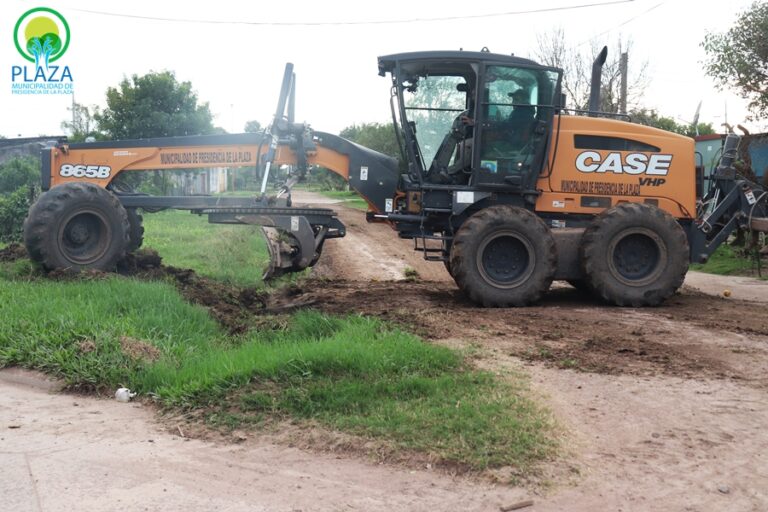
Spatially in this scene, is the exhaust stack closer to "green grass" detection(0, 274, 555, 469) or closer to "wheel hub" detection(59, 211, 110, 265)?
"green grass" detection(0, 274, 555, 469)

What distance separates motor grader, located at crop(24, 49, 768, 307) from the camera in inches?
403

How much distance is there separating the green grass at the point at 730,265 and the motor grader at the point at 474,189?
558 cm

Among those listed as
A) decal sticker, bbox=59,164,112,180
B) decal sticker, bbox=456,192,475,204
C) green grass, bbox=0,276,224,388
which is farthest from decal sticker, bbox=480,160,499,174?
decal sticker, bbox=59,164,112,180

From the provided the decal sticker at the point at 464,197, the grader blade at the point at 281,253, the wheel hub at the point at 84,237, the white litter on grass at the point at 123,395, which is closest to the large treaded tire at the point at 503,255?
the decal sticker at the point at 464,197

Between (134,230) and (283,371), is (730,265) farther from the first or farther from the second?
(283,371)

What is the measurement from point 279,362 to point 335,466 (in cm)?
158

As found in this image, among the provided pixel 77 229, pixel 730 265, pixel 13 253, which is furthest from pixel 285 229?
pixel 730 265

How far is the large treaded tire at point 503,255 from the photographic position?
10.1 meters

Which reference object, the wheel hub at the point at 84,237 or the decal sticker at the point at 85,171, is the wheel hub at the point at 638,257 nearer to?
the wheel hub at the point at 84,237

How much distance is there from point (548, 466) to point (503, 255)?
5714 millimetres

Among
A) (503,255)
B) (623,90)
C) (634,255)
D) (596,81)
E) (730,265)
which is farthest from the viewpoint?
(623,90)

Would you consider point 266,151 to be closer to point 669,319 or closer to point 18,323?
point 18,323

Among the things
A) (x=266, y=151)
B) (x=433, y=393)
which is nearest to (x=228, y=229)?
(x=266, y=151)

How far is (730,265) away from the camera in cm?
1722
